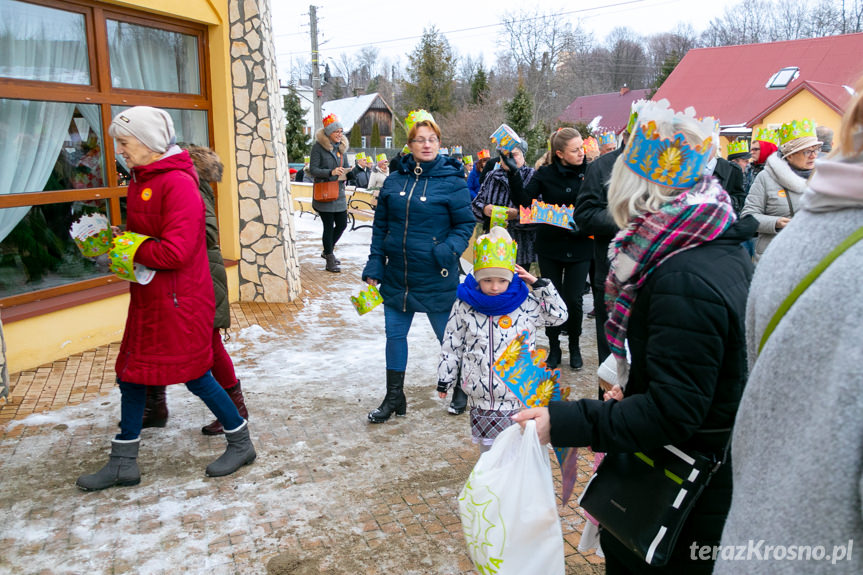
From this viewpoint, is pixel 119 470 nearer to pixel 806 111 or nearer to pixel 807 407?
pixel 807 407

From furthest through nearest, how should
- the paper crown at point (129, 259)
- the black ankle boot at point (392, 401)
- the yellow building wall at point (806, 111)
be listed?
the yellow building wall at point (806, 111) → the black ankle boot at point (392, 401) → the paper crown at point (129, 259)

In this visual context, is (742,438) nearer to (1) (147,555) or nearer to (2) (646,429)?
(2) (646,429)

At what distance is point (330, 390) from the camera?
5258 millimetres

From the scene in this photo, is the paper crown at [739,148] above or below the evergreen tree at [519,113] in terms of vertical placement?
below

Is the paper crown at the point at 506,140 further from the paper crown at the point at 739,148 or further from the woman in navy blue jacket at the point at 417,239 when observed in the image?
the paper crown at the point at 739,148

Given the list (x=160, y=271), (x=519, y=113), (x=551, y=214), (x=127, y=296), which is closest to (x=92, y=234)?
(x=160, y=271)

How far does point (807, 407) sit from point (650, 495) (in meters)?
0.88

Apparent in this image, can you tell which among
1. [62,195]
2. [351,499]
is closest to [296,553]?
[351,499]

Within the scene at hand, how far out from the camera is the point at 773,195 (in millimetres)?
5664

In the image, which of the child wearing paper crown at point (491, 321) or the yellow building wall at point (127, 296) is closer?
the child wearing paper crown at point (491, 321)

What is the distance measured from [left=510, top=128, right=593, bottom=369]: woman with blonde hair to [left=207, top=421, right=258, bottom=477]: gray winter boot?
281cm

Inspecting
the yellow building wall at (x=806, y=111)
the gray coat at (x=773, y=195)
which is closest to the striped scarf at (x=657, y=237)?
the gray coat at (x=773, y=195)

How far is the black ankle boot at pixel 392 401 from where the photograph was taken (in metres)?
4.67

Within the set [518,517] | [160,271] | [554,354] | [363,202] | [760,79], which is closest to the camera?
[518,517]
